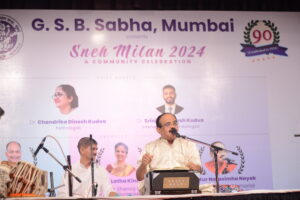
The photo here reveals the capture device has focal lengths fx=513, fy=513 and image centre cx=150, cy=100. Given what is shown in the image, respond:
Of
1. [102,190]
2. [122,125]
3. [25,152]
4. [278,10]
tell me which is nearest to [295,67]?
[278,10]

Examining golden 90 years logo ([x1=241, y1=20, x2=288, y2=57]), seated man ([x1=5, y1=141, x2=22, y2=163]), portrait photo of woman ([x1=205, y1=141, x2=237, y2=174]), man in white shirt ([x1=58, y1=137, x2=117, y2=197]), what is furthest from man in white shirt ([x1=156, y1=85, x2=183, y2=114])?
seated man ([x1=5, y1=141, x2=22, y2=163])

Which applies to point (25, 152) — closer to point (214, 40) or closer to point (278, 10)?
point (214, 40)

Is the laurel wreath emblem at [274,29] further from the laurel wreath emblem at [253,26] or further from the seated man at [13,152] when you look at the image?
the seated man at [13,152]

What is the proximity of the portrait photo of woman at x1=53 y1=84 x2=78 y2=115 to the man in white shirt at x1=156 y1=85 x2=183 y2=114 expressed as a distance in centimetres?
91

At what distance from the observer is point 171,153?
5352mm

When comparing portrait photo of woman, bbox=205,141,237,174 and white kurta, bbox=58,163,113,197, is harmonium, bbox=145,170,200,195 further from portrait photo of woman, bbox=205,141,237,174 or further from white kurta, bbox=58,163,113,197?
portrait photo of woman, bbox=205,141,237,174

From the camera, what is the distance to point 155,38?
576 cm

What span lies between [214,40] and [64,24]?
169 centimetres

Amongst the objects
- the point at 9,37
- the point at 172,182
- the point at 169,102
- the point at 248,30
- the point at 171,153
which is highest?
the point at 248,30

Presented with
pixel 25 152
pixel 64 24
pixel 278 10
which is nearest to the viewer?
pixel 25 152

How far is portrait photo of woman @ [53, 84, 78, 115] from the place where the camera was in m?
5.48

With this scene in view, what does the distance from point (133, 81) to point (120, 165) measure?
3.02 feet

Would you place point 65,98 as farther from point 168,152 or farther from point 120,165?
point 168,152

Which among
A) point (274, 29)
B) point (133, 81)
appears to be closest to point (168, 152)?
point (133, 81)
